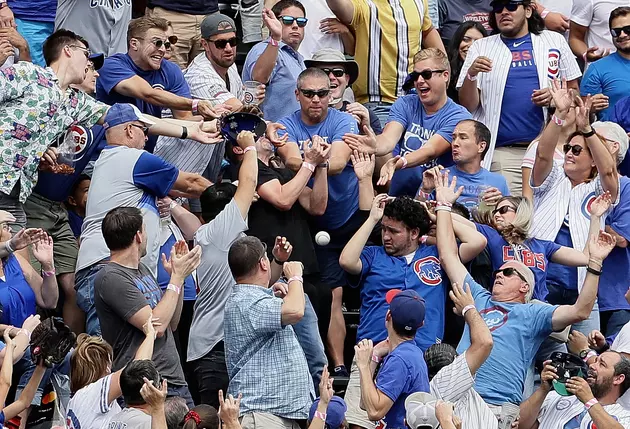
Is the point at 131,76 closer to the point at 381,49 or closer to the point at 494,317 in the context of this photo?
the point at 381,49

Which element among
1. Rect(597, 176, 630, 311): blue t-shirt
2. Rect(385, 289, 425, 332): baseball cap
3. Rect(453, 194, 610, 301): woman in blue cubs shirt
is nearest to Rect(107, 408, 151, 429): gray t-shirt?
Rect(385, 289, 425, 332): baseball cap

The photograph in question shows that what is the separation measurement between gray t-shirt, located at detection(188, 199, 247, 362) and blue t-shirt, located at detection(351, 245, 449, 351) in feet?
3.58

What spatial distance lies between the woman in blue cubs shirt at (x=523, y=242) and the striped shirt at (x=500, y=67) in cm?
154

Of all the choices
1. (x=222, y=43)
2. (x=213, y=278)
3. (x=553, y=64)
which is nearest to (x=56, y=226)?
(x=213, y=278)

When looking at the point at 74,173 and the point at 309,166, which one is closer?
the point at 309,166

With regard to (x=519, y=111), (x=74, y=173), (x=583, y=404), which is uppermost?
(x=74, y=173)

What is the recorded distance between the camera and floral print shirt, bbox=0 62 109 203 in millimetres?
9820

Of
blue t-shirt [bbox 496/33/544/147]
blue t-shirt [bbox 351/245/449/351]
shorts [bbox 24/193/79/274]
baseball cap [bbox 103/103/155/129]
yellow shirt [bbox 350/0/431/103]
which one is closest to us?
baseball cap [bbox 103/103/155/129]

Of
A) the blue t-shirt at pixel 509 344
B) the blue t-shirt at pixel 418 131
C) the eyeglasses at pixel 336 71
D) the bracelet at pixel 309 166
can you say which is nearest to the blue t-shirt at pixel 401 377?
the blue t-shirt at pixel 509 344

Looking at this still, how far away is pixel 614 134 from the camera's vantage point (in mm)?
11492

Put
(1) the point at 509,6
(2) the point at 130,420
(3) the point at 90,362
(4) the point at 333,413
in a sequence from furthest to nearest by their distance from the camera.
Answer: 1. (1) the point at 509,6
2. (4) the point at 333,413
3. (3) the point at 90,362
4. (2) the point at 130,420

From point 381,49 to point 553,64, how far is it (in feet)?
5.03

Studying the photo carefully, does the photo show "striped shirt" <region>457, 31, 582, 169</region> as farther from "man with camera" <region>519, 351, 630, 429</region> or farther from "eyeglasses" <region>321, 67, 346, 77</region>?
"man with camera" <region>519, 351, 630, 429</region>

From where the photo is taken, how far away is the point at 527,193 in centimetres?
1116
